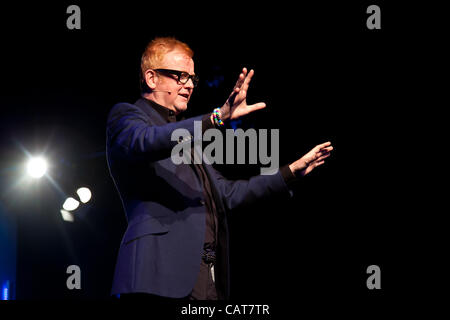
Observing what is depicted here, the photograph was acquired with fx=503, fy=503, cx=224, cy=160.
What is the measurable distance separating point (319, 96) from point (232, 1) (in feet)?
2.97

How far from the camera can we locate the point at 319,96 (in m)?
3.58

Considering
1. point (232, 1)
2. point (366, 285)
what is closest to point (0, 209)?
point (232, 1)

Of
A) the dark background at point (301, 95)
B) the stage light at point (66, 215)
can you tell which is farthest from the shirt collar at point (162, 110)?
the stage light at point (66, 215)

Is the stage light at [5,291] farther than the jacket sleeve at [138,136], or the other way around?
the stage light at [5,291]

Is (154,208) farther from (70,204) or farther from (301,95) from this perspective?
(70,204)

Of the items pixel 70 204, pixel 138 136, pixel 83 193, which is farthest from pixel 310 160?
pixel 70 204

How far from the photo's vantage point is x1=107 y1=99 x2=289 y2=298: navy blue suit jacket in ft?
5.96

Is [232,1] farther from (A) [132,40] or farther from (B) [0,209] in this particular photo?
(B) [0,209]

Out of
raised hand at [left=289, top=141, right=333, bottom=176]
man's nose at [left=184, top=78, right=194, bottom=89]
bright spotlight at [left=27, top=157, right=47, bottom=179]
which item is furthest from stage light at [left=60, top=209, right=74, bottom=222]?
raised hand at [left=289, top=141, right=333, bottom=176]

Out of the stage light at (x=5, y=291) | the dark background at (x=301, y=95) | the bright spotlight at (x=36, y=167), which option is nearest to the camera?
the dark background at (x=301, y=95)

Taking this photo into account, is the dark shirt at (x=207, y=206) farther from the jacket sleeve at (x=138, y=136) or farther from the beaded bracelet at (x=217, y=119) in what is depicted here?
the jacket sleeve at (x=138, y=136)

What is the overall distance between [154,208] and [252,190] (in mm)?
542

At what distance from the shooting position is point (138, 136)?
1872 mm

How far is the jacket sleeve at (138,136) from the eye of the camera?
182cm
